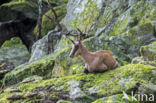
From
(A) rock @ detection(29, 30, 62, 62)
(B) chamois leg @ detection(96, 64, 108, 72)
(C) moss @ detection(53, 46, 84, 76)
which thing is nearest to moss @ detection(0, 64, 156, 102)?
(B) chamois leg @ detection(96, 64, 108, 72)

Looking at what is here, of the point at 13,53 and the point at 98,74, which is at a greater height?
the point at 13,53

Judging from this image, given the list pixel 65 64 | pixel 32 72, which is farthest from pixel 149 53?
pixel 32 72

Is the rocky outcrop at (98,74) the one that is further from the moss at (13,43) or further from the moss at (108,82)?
the moss at (13,43)

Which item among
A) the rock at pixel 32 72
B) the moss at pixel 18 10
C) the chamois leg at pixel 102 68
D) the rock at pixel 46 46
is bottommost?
the rock at pixel 32 72

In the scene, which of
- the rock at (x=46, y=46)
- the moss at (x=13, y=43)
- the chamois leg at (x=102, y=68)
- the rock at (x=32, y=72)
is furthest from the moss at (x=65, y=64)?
the moss at (x=13, y=43)

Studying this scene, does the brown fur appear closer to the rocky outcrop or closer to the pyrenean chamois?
the pyrenean chamois

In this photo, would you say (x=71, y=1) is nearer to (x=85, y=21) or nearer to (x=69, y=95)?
(x=85, y=21)

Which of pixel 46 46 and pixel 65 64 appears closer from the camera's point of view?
pixel 65 64

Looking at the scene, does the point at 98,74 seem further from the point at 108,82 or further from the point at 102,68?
the point at 108,82

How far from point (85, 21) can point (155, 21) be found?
21.1ft

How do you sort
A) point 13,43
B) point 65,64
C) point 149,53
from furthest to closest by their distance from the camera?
point 13,43, point 65,64, point 149,53

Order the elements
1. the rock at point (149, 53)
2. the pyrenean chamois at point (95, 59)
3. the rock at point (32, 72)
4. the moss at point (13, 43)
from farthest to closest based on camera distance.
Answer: the moss at point (13, 43) → the rock at point (32, 72) → the rock at point (149, 53) → the pyrenean chamois at point (95, 59)

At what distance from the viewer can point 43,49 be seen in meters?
16.1

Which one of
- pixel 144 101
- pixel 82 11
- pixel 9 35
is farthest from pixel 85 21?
pixel 9 35
